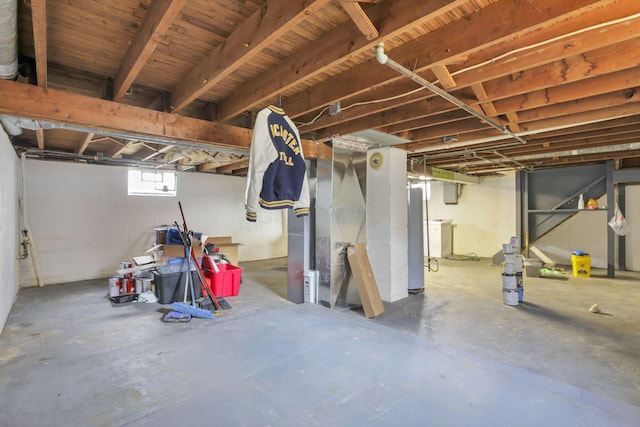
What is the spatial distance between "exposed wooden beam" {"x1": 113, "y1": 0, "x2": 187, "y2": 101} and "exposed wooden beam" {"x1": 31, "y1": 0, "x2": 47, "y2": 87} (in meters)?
0.48

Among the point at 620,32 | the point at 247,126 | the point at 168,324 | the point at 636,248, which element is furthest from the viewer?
the point at 636,248

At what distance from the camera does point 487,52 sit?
239cm

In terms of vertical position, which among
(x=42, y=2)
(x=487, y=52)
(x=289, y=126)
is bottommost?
(x=289, y=126)

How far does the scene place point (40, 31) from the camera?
1792 mm

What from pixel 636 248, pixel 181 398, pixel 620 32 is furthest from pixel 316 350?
pixel 636 248

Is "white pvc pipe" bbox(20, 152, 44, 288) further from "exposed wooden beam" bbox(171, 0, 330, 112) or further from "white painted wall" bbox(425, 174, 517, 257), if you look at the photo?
"white painted wall" bbox(425, 174, 517, 257)

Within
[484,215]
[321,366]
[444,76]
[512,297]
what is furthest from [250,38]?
[484,215]

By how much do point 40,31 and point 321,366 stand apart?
9.60 ft

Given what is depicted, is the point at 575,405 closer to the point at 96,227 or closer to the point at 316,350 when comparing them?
the point at 316,350

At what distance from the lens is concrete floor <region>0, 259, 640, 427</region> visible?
6.64ft

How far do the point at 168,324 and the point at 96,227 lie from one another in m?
3.85

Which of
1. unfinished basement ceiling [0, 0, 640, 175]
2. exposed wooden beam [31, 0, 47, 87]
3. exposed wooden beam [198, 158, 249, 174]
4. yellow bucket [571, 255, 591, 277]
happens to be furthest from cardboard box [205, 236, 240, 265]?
yellow bucket [571, 255, 591, 277]

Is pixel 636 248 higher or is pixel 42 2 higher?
pixel 42 2

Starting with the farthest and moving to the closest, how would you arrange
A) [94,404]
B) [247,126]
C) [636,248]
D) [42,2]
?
[636,248]
[247,126]
[94,404]
[42,2]
